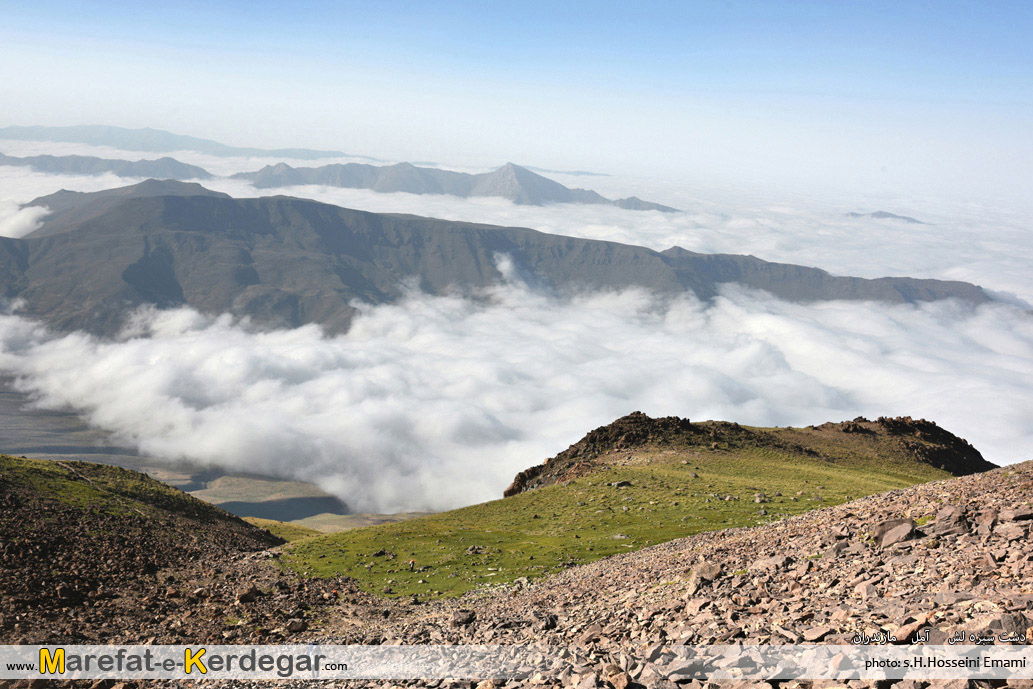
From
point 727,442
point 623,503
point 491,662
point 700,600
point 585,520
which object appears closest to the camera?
point 491,662

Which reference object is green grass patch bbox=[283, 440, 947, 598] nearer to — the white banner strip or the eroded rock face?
the eroded rock face

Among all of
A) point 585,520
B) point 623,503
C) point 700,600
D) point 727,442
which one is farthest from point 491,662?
point 727,442

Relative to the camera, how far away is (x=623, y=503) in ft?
165

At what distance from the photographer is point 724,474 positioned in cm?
5950

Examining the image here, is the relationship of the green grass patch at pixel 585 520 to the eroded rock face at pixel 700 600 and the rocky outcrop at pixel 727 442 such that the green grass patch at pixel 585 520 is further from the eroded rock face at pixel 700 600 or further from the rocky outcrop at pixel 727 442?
the rocky outcrop at pixel 727 442

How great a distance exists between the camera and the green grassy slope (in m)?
37.7

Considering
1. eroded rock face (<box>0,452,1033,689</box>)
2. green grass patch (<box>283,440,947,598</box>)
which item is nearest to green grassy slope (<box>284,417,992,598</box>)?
green grass patch (<box>283,440,947,598</box>)

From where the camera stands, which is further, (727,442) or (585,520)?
(727,442)

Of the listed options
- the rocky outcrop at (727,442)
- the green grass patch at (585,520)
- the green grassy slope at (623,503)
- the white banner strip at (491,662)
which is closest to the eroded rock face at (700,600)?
the white banner strip at (491,662)

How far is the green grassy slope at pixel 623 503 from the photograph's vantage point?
124ft

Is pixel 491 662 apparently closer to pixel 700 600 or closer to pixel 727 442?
pixel 700 600

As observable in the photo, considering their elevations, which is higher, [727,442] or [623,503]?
[727,442]

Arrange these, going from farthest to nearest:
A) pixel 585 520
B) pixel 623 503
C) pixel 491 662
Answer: pixel 623 503, pixel 585 520, pixel 491 662

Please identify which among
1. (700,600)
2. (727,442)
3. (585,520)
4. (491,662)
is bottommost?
(585,520)
